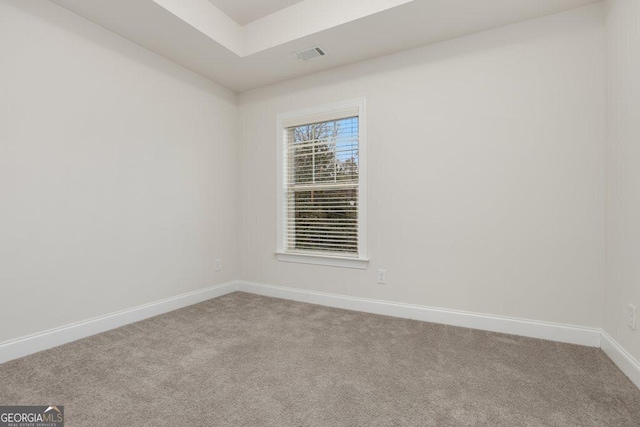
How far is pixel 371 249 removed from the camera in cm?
313

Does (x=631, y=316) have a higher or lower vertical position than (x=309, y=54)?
lower

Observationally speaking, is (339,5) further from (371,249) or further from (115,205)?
(115,205)

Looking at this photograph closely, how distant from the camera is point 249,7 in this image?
9.33 feet

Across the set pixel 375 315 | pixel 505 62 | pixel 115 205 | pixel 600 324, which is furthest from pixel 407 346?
pixel 115 205

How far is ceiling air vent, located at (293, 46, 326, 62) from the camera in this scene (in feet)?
9.62

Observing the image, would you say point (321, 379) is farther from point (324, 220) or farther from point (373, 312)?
point (324, 220)

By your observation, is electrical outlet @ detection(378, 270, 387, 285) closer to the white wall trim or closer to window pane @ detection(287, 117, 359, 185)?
the white wall trim

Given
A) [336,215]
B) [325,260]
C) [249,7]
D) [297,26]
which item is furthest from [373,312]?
[249,7]

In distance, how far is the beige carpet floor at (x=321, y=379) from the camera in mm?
1506

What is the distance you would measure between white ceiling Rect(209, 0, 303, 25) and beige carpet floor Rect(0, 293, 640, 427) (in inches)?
117

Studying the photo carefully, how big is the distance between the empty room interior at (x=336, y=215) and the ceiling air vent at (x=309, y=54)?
3cm

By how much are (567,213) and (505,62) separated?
4.43ft

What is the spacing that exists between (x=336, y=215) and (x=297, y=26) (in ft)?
6.21

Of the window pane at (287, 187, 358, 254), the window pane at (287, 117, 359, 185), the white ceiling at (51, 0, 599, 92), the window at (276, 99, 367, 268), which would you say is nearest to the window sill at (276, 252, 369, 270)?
the window at (276, 99, 367, 268)
